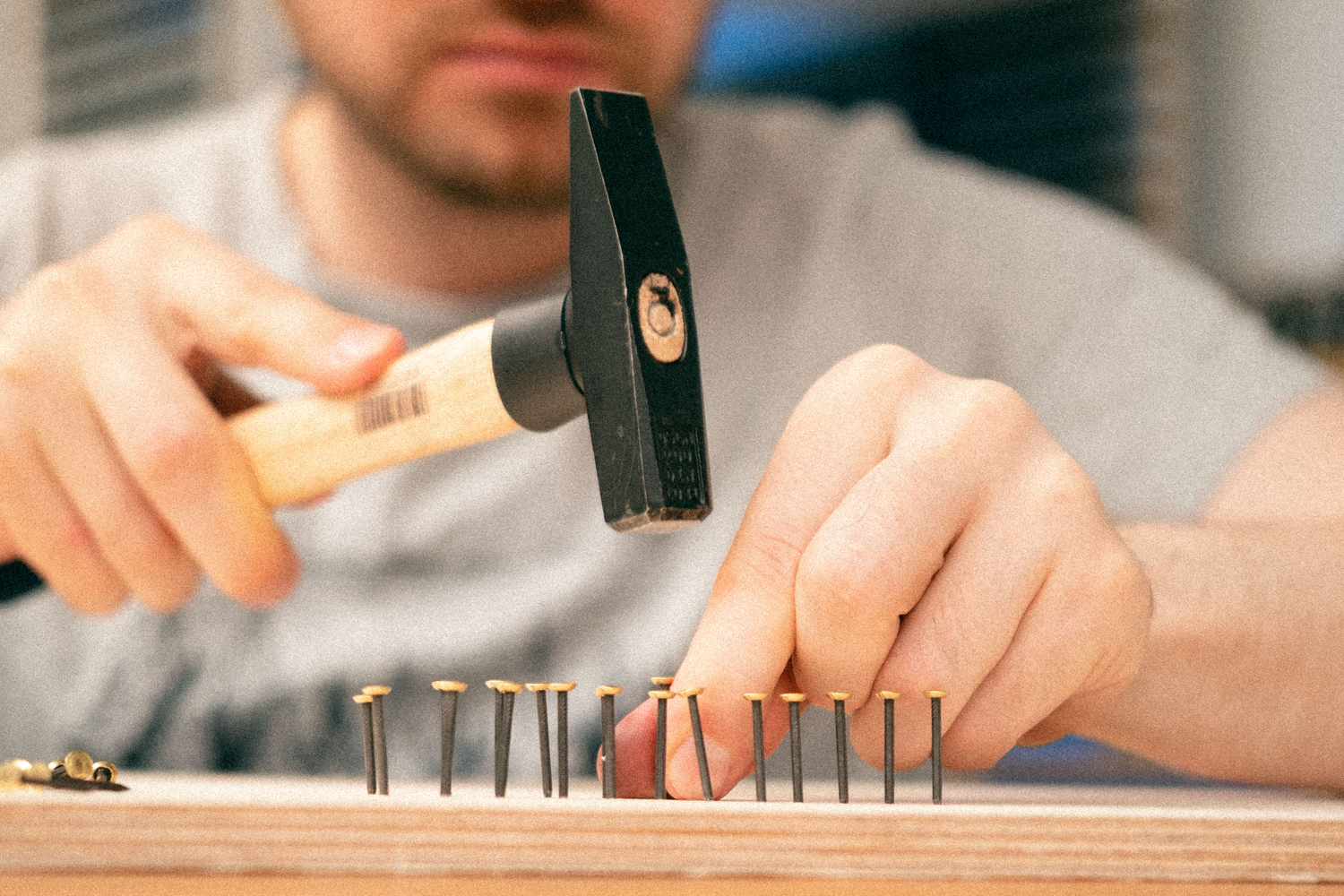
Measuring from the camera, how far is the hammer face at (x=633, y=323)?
32.2 inches

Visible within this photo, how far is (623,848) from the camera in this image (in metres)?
0.61

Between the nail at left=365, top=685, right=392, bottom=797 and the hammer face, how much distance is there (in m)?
0.21

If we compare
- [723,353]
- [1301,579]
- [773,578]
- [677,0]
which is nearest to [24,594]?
[773,578]

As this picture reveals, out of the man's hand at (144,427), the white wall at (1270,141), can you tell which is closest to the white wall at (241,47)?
the man's hand at (144,427)

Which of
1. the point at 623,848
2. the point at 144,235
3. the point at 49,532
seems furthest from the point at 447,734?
the point at 144,235

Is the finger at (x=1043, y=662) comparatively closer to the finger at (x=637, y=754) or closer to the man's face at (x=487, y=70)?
the finger at (x=637, y=754)

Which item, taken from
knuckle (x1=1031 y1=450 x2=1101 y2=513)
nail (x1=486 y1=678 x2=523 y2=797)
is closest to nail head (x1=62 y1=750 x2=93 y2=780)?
nail (x1=486 y1=678 x2=523 y2=797)

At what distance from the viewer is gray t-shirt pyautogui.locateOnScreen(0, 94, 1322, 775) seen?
68.4 inches

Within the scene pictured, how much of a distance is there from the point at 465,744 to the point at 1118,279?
136cm

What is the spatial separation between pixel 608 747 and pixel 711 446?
1128 millimetres

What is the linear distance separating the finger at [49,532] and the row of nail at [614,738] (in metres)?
0.64

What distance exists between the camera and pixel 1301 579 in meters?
1.11

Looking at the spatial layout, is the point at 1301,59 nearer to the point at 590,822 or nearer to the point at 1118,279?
the point at 1118,279

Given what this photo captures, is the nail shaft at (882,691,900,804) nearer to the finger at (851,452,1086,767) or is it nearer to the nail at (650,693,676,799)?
the finger at (851,452,1086,767)
